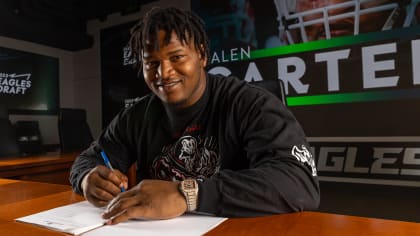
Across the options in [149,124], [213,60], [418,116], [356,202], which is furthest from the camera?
[213,60]

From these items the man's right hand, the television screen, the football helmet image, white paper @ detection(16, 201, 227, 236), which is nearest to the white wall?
the television screen

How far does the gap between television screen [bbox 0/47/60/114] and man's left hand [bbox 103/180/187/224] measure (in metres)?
3.06

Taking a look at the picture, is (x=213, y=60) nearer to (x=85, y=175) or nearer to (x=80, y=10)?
(x=80, y=10)

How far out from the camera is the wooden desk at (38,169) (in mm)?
2184

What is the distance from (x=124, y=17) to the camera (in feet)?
11.8

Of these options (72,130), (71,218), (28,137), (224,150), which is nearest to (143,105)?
(224,150)

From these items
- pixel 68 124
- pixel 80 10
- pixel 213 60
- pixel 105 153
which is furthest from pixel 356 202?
pixel 80 10

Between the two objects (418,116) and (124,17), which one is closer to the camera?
(418,116)

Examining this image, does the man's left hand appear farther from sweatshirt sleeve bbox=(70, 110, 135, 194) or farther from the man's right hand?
sweatshirt sleeve bbox=(70, 110, 135, 194)

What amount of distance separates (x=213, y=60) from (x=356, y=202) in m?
1.66

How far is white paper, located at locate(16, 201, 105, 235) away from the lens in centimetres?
65

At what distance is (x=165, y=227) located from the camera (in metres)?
0.64

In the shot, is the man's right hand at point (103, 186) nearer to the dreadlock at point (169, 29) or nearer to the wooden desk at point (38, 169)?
the dreadlock at point (169, 29)

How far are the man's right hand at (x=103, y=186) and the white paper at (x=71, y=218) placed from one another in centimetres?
2
